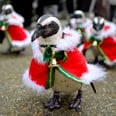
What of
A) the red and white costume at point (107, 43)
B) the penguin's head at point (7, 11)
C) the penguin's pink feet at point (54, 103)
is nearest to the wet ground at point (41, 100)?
the penguin's pink feet at point (54, 103)

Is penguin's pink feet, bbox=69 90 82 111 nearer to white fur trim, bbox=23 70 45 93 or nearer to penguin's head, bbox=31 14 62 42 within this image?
white fur trim, bbox=23 70 45 93

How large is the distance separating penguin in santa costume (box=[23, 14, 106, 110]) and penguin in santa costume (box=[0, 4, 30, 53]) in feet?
5.75

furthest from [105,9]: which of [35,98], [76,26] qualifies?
[35,98]

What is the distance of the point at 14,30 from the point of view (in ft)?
13.8

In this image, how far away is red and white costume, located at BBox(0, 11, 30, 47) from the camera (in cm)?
412

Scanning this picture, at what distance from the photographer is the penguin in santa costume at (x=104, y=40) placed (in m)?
3.58

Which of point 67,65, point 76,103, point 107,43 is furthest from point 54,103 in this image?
point 107,43

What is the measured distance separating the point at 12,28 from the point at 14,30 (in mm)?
32

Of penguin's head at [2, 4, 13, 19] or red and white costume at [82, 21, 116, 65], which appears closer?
red and white costume at [82, 21, 116, 65]

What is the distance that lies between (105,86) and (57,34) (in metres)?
0.93

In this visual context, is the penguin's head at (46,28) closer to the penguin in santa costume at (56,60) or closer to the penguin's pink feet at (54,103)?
the penguin in santa costume at (56,60)

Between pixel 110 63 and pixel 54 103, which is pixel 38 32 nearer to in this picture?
pixel 54 103

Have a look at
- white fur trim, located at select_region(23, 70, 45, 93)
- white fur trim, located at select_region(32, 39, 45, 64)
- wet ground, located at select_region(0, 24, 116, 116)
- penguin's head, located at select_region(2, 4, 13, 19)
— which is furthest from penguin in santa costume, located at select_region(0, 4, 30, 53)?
white fur trim, located at select_region(32, 39, 45, 64)

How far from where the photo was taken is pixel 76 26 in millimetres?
4363
